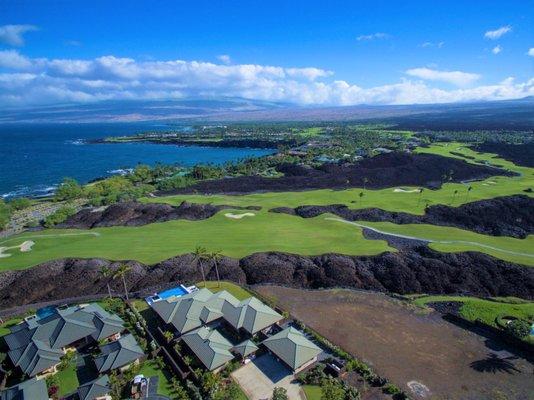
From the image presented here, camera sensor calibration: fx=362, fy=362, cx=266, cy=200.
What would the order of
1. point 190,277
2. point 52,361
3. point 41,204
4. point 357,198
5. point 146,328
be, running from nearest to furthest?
point 52,361, point 146,328, point 190,277, point 357,198, point 41,204

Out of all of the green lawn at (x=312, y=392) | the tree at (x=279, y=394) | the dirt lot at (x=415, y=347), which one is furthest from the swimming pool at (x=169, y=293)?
the green lawn at (x=312, y=392)

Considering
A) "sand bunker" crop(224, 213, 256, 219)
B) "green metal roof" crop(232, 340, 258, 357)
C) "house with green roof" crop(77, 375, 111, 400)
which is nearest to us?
"house with green roof" crop(77, 375, 111, 400)

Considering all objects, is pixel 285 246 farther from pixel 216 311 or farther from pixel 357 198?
pixel 357 198

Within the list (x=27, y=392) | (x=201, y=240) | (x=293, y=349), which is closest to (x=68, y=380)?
(x=27, y=392)

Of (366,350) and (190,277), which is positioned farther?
(190,277)

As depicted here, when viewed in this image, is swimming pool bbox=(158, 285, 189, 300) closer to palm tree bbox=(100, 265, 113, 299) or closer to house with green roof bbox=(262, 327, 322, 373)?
palm tree bbox=(100, 265, 113, 299)

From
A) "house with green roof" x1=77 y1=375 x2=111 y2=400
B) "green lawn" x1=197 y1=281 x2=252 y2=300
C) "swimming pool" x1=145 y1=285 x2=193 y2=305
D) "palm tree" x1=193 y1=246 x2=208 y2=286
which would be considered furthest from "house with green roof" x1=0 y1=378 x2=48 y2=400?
"green lawn" x1=197 y1=281 x2=252 y2=300

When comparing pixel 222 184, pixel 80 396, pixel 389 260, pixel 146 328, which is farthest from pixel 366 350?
pixel 222 184

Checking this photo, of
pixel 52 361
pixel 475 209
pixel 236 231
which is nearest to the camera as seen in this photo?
pixel 52 361
